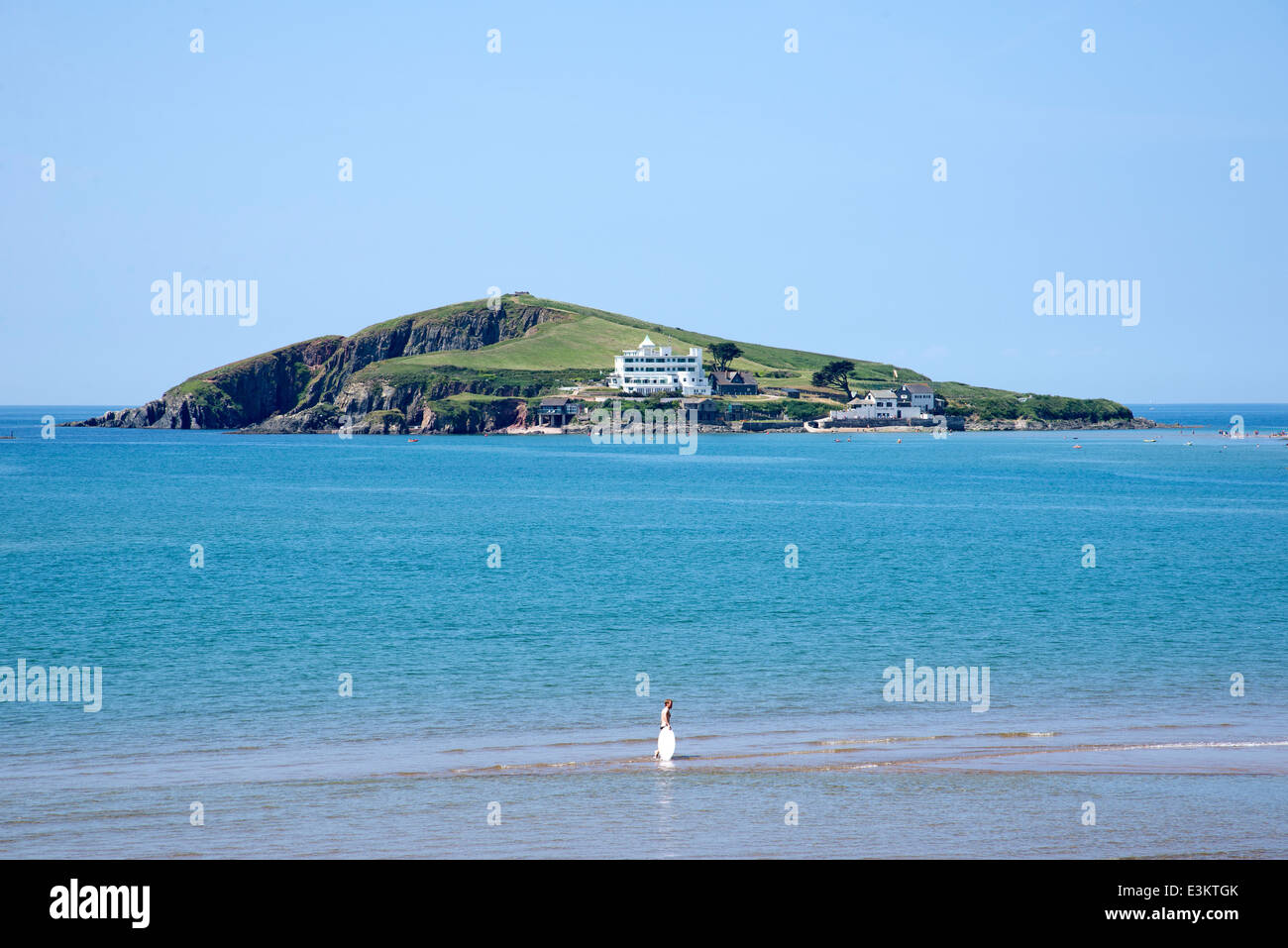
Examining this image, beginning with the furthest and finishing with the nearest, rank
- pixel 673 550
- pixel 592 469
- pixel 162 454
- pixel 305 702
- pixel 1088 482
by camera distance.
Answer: pixel 162 454 → pixel 592 469 → pixel 1088 482 → pixel 673 550 → pixel 305 702

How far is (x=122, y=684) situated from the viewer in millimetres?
32531

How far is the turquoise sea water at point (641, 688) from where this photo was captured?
2036cm

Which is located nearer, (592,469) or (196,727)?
(196,727)

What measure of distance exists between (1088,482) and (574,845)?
11522cm

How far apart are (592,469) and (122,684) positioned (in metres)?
122

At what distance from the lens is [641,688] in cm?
3203

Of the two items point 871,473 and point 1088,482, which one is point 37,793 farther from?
point 871,473

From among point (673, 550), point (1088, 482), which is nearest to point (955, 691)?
point (673, 550)

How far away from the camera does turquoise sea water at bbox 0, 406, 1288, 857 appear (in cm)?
2036

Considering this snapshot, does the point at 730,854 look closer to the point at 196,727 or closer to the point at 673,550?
the point at 196,727
